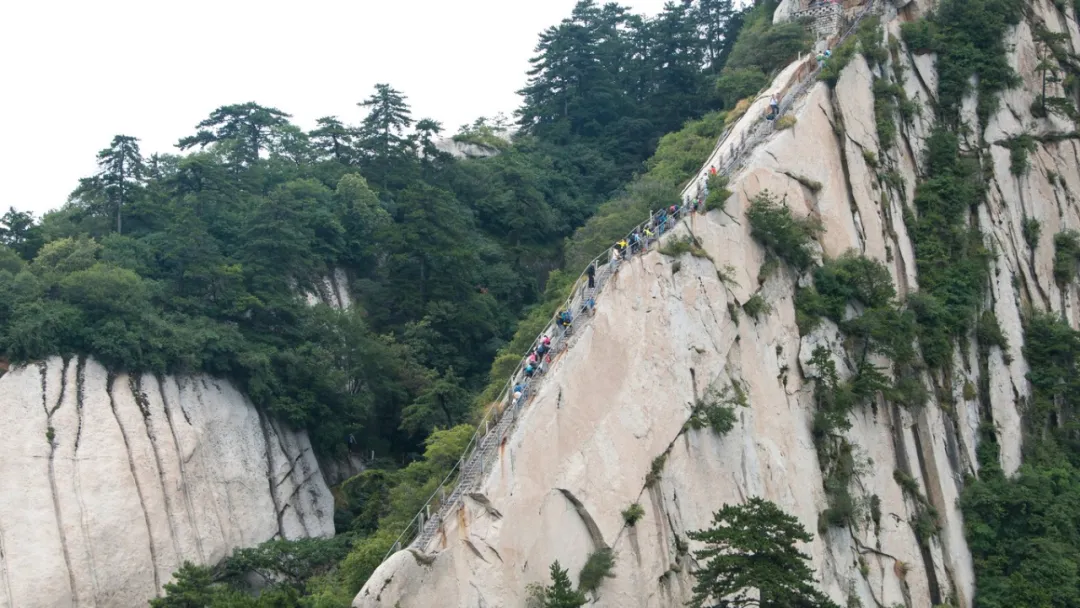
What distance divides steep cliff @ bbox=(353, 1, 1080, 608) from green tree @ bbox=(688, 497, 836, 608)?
4716mm

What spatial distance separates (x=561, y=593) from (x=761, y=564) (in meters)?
4.72

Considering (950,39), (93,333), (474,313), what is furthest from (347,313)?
(950,39)

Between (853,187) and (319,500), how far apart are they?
68.9ft

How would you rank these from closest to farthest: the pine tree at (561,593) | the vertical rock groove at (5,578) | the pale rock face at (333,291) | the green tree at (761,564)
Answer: the green tree at (761,564) < the pine tree at (561,593) < the vertical rock groove at (5,578) < the pale rock face at (333,291)

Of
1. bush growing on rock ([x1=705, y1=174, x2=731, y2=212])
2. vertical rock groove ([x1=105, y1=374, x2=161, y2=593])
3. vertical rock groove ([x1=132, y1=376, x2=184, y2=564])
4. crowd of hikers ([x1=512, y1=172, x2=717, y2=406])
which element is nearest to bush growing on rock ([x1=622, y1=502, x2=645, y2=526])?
crowd of hikers ([x1=512, y1=172, x2=717, y2=406])

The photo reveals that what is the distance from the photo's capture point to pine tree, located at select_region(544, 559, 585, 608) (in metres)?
27.3

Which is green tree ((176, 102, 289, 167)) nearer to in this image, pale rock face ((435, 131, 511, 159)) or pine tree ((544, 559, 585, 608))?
pale rock face ((435, 131, 511, 159))

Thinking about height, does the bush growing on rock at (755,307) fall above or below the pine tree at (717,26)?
below

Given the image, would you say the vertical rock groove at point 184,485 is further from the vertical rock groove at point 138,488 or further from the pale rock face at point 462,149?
the pale rock face at point 462,149

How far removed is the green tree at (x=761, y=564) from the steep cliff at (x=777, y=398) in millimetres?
4716

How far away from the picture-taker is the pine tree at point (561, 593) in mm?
27266

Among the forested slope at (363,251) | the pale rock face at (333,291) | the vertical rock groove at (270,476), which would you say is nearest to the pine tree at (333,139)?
the forested slope at (363,251)

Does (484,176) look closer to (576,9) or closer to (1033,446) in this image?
(576,9)

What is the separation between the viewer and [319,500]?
4200 centimetres
